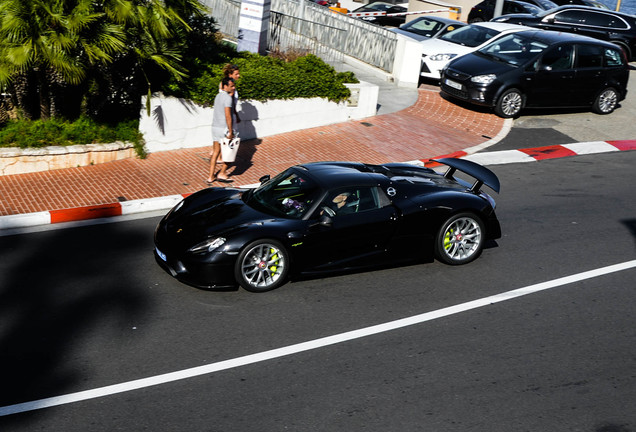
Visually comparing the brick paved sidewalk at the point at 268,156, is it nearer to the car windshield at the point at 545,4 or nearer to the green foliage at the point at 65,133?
the green foliage at the point at 65,133

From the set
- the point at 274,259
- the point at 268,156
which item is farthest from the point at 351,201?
the point at 268,156

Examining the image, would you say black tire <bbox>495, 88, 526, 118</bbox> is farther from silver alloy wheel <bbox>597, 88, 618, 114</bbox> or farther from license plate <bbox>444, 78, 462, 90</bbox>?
silver alloy wheel <bbox>597, 88, 618, 114</bbox>

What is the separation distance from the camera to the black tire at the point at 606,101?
18.1 metres

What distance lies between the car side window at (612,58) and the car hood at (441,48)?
11.4ft

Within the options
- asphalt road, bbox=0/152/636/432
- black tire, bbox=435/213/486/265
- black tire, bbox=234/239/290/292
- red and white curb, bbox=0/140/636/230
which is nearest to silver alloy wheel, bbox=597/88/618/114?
red and white curb, bbox=0/140/636/230

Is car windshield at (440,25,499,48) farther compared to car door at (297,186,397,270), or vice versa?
car windshield at (440,25,499,48)

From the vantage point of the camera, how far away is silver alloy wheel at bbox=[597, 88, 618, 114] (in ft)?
59.4

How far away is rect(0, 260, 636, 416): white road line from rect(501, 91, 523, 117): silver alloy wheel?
7921mm

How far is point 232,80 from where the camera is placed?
464 inches

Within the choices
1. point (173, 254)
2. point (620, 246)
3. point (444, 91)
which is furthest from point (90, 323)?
point (444, 91)

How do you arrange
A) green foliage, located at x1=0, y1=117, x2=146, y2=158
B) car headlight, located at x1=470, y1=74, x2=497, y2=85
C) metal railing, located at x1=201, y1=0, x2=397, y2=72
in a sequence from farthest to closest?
1. metal railing, located at x1=201, y1=0, x2=397, y2=72
2. car headlight, located at x1=470, y1=74, x2=497, y2=85
3. green foliage, located at x1=0, y1=117, x2=146, y2=158

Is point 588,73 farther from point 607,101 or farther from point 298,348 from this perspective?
point 298,348

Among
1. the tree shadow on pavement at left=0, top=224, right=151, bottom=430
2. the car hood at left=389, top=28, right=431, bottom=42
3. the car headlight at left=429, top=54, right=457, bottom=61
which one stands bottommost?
the tree shadow on pavement at left=0, top=224, right=151, bottom=430

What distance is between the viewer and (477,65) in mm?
17422
